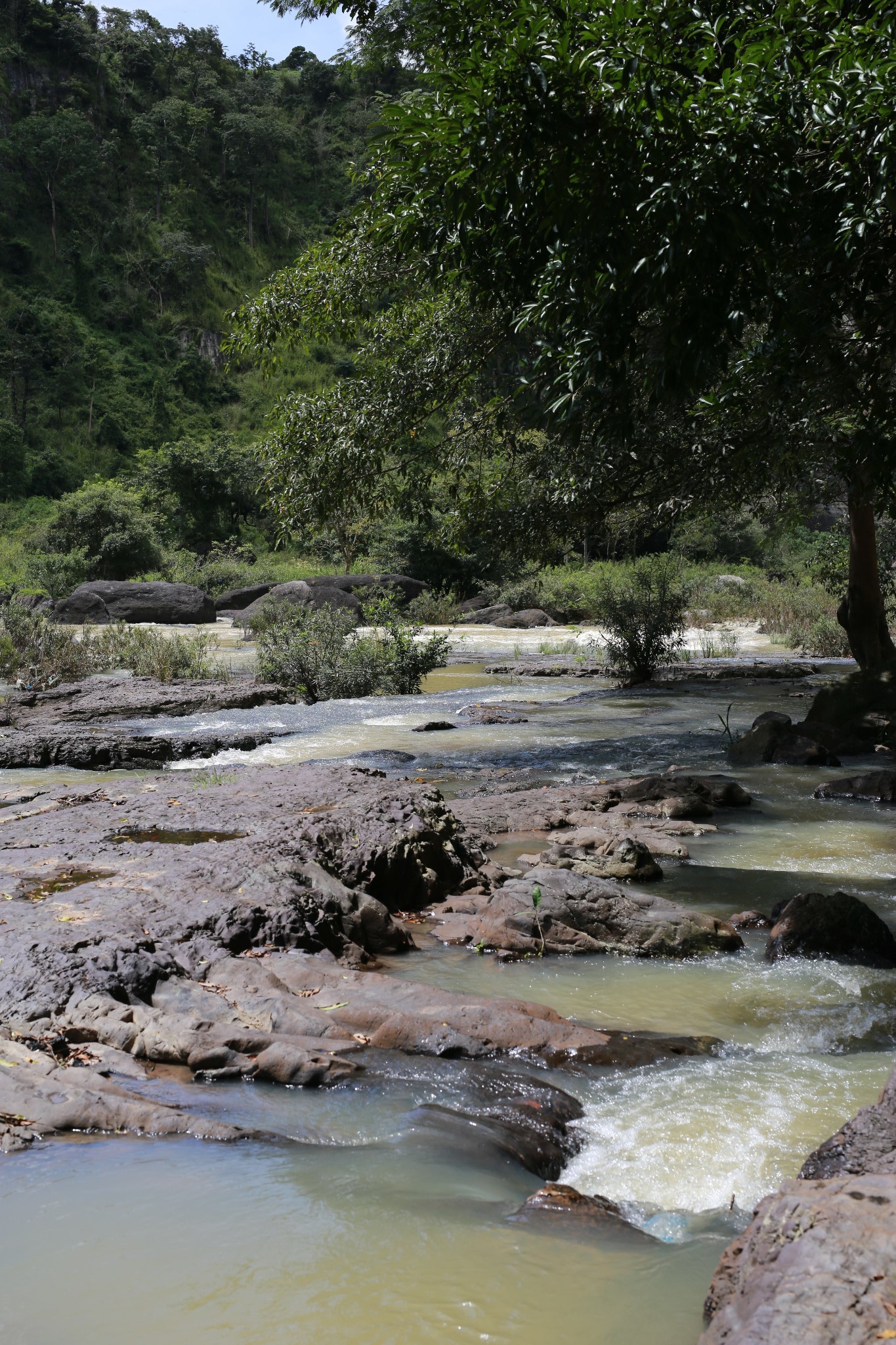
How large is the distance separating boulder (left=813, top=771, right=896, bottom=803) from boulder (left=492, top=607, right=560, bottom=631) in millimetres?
20873

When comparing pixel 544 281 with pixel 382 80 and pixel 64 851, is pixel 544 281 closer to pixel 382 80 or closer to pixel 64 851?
pixel 64 851

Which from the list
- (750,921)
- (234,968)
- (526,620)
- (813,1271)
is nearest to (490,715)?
(750,921)

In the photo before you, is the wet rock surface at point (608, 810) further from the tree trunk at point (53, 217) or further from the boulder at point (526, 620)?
the tree trunk at point (53, 217)

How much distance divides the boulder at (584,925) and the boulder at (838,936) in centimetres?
25

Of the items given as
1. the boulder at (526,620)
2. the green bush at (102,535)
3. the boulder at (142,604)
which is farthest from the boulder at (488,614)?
the green bush at (102,535)

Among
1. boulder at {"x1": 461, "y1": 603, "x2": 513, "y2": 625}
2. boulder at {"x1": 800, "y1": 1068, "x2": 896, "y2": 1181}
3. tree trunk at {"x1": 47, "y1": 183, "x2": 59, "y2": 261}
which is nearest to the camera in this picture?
boulder at {"x1": 800, "y1": 1068, "x2": 896, "y2": 1181}

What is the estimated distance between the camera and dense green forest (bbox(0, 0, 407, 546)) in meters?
54.2

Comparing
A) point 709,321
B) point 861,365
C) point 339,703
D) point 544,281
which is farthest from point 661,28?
point 339,703

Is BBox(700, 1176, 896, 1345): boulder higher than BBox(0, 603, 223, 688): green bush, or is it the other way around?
BBox(0, 603, 223, 688): green bush

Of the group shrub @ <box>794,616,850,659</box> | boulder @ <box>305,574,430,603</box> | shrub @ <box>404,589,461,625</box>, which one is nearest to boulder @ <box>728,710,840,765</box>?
shrub @ <box>794,616,850,659</box>

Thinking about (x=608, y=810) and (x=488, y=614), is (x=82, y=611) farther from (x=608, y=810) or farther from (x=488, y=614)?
(x=608, y=810)

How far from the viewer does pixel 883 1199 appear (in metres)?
1.75

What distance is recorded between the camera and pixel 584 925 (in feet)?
15.4

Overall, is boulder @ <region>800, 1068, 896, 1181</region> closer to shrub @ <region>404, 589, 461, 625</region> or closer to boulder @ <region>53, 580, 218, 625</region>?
boulder @ <region>53, 580, 218, 625</region>
